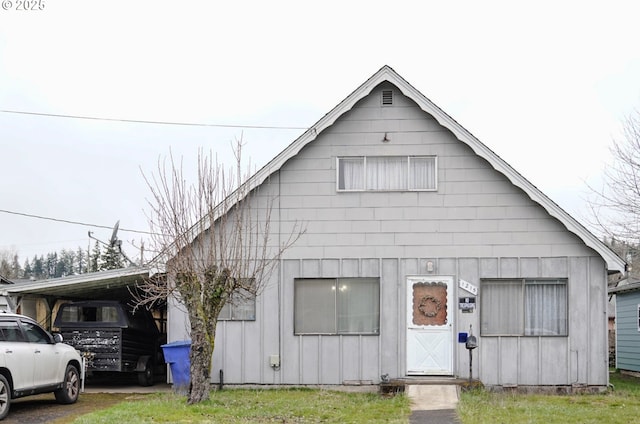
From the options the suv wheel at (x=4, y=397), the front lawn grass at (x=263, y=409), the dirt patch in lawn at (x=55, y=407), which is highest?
the suv wheel at (x=4, y=397)

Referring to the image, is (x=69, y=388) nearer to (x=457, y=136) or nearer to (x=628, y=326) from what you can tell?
(x=457, y=136)

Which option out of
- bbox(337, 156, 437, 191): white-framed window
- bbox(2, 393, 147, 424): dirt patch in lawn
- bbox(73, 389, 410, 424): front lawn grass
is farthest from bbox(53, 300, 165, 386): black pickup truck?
bbox(337, 156, 437, 191): white-framed window

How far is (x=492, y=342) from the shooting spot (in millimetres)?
16875

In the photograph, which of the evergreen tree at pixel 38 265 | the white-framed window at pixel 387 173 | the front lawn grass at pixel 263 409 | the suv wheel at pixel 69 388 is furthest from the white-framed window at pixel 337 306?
the evergreen tree at pixel 38 265

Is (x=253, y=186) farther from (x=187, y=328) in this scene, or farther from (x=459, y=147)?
(x=459, y=147)

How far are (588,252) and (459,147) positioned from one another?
3.44m

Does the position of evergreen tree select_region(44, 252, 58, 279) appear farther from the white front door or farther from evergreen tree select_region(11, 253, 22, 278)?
the white front door

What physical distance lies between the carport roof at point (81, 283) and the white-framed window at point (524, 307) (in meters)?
7.14

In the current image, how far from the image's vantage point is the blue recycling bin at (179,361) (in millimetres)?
16547

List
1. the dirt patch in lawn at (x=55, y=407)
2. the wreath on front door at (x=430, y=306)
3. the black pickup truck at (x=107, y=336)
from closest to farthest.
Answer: the dirt patch in lawn at (x=55, y=407), the wreath on front door at (x=430, y=306), the black pickup truck at (x=107, y=336)

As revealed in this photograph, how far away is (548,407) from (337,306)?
4.87 m

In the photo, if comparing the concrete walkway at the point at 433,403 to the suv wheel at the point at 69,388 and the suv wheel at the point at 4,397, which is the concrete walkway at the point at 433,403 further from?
the suv wheel at the point at 4,397

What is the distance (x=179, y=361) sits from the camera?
16641mm

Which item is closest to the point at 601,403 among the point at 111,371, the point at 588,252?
the point at 588,252
